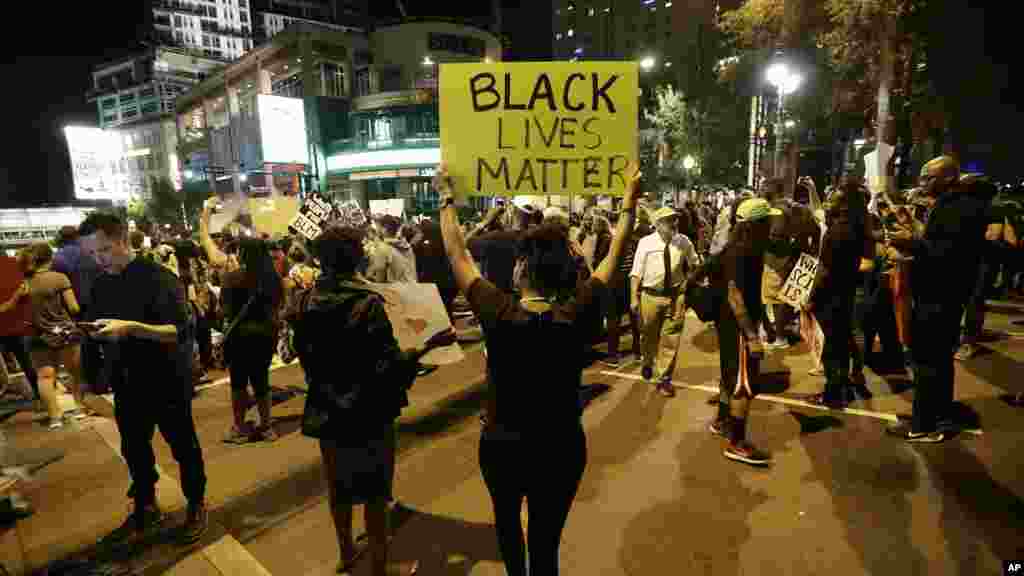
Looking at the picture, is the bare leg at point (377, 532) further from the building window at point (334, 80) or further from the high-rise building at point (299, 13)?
the high-rise building at point (299, 13)

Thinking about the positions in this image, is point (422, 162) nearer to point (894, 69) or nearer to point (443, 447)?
point (894, 69)

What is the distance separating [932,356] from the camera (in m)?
4.57

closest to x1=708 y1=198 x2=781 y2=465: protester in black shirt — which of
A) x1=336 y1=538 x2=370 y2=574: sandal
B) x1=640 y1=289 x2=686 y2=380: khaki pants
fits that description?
x1=640 y1=289 x2=686 y2=380: khaki pants

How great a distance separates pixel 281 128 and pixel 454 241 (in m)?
35.4

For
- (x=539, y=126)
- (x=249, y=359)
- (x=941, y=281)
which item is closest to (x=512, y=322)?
(x=539, y=126)

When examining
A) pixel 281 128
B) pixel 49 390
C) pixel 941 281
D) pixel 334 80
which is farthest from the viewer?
pixel 334 80

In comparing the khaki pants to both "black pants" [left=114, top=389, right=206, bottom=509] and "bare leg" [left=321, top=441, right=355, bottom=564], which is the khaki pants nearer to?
"bare leg" [left=321, top=441, right=355, bottom=564]

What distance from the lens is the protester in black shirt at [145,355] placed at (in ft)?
11.6

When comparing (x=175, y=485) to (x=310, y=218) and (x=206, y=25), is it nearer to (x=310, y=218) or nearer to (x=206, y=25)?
(x=310, y=218)

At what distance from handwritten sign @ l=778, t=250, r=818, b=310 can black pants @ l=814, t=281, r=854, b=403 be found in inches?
6.7

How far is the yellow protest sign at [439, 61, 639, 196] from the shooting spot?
10.1 ft

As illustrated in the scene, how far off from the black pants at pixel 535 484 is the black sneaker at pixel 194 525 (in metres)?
2.72

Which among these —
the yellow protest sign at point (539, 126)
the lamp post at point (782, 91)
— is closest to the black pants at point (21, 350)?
the yellow protest sign at point (539, 126)

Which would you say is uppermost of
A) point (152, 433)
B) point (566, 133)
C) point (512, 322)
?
point (566, 133)
